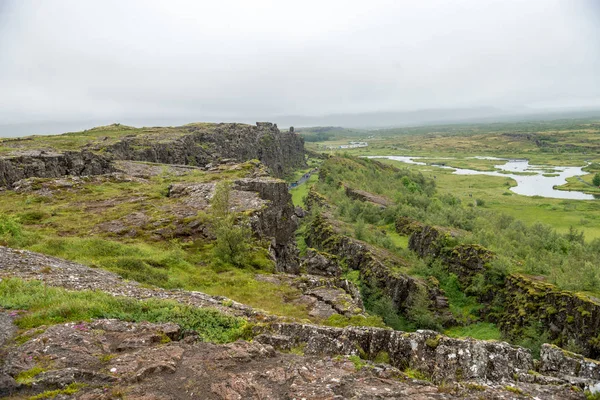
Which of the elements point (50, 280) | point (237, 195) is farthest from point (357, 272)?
point (50, 280)

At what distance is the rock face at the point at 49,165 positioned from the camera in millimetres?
Result: 48719

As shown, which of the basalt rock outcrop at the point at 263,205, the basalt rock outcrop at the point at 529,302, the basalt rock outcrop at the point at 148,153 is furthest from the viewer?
the basalt rock outcrop at the point at 148,153

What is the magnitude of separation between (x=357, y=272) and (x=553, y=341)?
22.6 meters

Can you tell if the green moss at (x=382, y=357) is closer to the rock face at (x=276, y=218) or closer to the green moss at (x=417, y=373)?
the green moss at (x=417, y=373)

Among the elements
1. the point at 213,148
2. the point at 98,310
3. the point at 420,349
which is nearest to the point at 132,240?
the point at 98,310

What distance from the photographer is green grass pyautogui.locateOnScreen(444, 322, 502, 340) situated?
3909cm

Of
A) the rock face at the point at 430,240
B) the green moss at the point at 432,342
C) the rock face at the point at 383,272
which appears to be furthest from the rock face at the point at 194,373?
the rock face at the point at 430,240

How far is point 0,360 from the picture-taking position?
446 inches

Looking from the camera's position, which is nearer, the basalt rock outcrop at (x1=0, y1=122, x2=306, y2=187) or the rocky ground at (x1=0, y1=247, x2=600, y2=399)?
the rocky ground at (x1=0, y1=247, x2=600, y2=399)

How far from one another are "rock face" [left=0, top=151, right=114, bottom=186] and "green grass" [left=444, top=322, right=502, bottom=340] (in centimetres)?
5560

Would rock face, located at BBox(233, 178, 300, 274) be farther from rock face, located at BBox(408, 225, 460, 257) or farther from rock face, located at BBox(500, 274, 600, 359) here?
rock face, located at BBox(500, 274, 600, 359)

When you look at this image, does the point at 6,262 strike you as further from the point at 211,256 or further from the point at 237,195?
the point at 237,195

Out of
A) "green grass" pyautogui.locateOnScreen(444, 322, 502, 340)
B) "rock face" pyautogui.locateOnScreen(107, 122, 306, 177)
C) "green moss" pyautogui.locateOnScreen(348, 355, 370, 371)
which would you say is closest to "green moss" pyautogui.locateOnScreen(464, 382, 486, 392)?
"green moss" pyautogui.locateOnScreen(348, 355, 370, 371)

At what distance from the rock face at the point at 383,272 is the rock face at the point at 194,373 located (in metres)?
30.8
